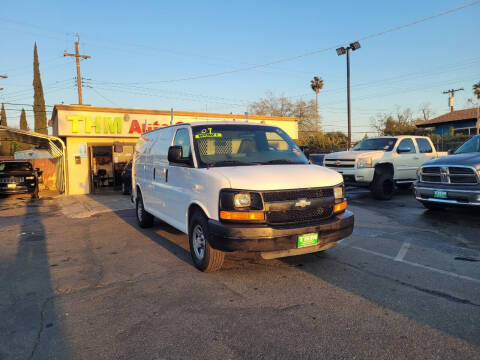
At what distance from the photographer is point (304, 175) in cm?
448

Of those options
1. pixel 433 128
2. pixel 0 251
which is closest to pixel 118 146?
pixel 0 251

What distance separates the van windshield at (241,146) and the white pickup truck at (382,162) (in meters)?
6.16

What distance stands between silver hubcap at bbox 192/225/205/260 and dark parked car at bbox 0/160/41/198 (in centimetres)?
1332

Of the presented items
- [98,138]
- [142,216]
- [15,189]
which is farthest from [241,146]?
[98,138]

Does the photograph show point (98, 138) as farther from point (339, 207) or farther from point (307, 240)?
point (307, 240)

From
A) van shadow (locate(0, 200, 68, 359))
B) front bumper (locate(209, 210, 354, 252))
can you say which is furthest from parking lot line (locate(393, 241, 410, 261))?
Result: van shadow (locate(0, 200, 68, 359))

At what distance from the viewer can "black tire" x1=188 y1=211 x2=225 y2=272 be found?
14.7 feet

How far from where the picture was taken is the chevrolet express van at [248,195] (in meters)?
4.12

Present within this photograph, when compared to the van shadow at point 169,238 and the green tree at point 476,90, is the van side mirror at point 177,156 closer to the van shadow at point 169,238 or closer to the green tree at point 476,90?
the van shadow at point 169,238

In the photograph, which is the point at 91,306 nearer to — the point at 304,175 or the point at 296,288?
the point at 296,288

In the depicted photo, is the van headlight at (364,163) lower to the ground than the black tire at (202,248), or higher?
higher

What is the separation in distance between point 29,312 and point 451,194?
771cm

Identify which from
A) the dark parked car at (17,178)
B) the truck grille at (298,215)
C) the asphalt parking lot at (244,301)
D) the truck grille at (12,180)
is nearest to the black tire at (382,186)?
the asphalt parking lot at (244,301)

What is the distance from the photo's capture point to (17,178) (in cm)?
1503
